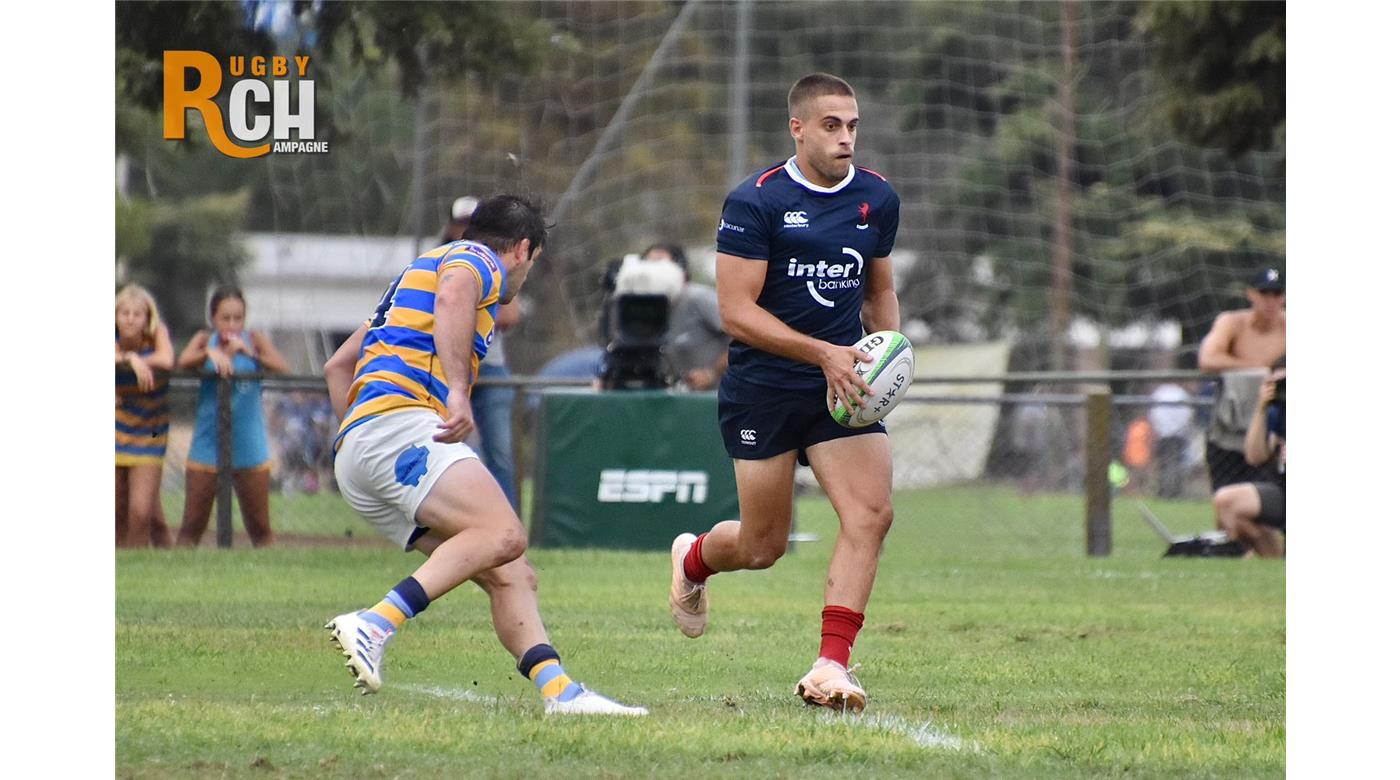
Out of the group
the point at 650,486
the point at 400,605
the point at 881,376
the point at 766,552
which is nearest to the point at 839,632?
the point at 766,552

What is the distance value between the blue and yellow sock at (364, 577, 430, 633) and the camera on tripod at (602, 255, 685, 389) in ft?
23.3

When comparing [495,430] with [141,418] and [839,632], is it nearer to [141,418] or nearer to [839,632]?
[141,418]

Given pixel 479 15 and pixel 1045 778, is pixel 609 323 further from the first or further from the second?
pixel 1045 778

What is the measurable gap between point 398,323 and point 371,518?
0.67m

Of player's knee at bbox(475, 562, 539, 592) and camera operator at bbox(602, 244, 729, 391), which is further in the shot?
camera operator at bbox(602, 244, 729, 391)

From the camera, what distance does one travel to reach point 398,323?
6363mm

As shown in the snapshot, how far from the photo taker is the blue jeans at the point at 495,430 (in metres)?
12.3

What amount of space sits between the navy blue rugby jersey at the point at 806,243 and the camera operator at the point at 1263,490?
6975 millimetres

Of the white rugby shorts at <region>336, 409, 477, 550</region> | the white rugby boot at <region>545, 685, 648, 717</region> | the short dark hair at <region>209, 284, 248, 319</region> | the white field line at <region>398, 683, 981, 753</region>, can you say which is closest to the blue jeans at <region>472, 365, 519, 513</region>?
the short dark hair at <region>209, 284, 248, 319</region>

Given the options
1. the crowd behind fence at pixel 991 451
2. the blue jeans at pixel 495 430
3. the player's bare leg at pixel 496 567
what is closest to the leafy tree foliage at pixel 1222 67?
the crowd behind fence at pixel 991 451

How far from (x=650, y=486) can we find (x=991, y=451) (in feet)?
25.8

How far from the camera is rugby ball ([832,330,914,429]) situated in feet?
21.6

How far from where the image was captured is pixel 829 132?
6.71m

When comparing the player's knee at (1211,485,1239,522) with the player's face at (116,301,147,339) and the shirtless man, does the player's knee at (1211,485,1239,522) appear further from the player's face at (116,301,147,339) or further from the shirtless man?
the player's face at (116,301,147,339)
